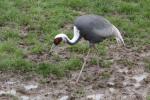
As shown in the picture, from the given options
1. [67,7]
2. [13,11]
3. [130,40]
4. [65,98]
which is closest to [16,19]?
[13,11]

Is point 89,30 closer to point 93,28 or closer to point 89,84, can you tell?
point 93,28

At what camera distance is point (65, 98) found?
7.49 m

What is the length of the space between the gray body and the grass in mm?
584

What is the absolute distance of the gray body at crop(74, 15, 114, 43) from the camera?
789cm

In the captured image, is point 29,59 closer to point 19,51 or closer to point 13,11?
point 19,51

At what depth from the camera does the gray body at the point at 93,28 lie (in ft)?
25.9

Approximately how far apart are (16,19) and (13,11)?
0.81 ft

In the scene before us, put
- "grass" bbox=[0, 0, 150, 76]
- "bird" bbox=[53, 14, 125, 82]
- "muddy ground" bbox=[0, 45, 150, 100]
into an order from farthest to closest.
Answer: "grass" bbox=[0, 0, 150, 76]
"bird" bbox=[53, 14, 125, 82]
"muddy ground" bbox=[0, 45, 150, 100]

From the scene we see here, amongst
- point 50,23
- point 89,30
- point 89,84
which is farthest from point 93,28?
point 50,23

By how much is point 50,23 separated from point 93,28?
1925mm

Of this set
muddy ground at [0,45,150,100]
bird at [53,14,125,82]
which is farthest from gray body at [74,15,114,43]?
muddy ground at [0,45,150,100]

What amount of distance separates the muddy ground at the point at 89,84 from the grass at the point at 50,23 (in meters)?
0.22

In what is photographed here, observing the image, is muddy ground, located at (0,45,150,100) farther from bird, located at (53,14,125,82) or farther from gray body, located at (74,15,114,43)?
gray body, located at (74,15,114,43)

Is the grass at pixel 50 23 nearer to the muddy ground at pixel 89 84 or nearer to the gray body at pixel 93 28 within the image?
the muddy ground at pixel 89 84
